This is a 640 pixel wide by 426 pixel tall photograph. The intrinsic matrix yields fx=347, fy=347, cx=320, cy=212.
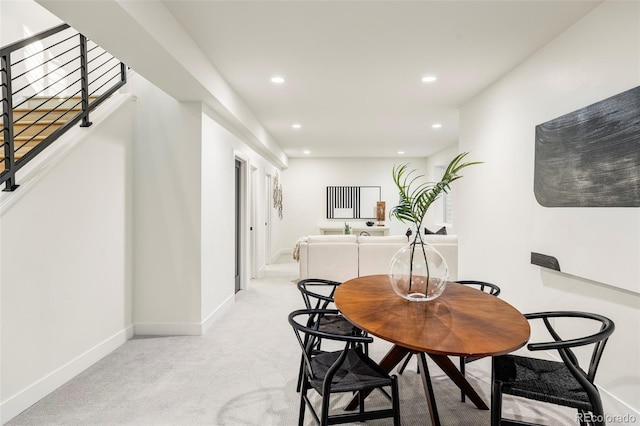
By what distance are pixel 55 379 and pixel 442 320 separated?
2578 millimetres

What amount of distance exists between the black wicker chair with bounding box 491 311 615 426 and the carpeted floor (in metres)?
0.55

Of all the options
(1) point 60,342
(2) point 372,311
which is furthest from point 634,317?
(1) point 60,342

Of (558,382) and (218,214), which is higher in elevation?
(218,214)

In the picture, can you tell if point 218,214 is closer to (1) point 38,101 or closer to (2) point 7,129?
(2) point 7,129

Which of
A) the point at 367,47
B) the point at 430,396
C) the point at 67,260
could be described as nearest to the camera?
the point at 430,396

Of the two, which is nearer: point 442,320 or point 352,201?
point 442,320

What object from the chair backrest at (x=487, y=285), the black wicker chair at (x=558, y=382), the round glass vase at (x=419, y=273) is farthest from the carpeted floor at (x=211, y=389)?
the round glass vase at (x=419, y=273)

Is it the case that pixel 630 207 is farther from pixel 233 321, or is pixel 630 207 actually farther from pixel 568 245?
pixel 233 321

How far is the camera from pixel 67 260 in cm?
253

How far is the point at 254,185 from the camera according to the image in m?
5.89

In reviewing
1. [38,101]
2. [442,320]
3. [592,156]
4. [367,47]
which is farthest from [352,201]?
[442,320]

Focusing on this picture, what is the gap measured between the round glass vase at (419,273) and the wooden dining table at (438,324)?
6cm

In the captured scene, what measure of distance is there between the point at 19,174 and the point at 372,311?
7.72 ft

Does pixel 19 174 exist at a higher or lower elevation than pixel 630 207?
higher
